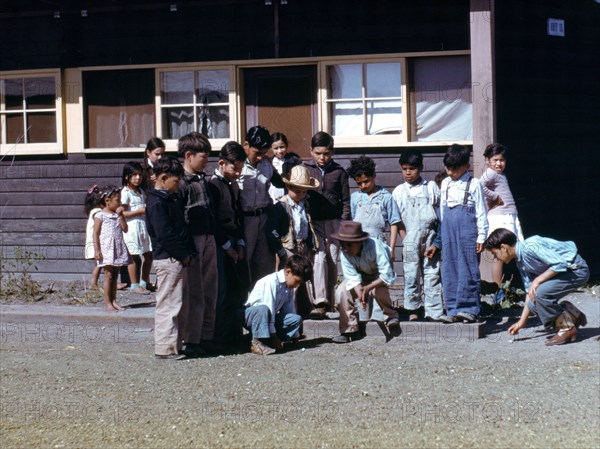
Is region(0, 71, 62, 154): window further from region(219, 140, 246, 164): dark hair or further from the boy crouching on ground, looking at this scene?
the boy crouching on ground

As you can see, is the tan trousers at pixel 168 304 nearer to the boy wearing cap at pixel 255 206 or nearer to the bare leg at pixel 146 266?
the boy wearing cap at pixel 255 206

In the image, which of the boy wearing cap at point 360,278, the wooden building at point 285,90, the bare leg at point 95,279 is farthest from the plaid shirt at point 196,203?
the wooden building at point 285,90

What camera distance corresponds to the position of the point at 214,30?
43.2 feet

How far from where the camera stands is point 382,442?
599 cm

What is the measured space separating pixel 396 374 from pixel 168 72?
6.58 meters

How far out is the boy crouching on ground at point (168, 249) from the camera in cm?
862

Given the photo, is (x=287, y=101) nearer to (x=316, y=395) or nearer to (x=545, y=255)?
(x=545, y=255)

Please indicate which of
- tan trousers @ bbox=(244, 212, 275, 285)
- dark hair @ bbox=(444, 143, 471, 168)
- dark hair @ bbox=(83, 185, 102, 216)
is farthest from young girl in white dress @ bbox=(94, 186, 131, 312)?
dark hair @ bbox=(444, 143, 471, 168)

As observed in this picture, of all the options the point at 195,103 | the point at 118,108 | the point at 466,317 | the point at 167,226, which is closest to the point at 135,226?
the point at 195,103

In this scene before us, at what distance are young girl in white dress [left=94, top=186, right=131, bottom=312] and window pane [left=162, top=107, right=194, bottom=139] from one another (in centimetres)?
222

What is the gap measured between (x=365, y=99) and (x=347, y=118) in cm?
32

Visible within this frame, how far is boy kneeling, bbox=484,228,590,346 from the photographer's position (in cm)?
884

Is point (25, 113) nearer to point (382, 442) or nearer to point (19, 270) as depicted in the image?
point (19, 270)

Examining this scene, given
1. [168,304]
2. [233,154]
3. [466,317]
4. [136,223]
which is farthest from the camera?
[136,223]
